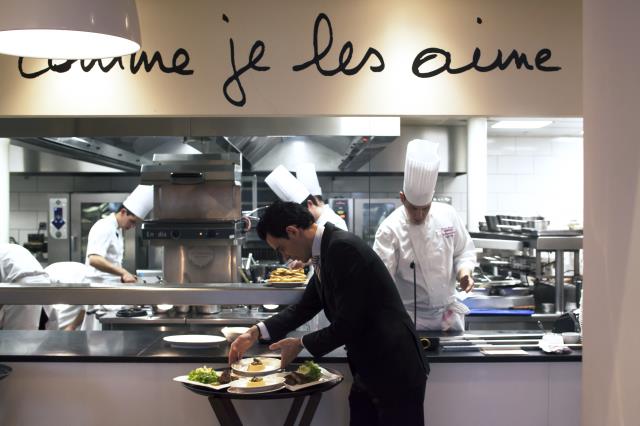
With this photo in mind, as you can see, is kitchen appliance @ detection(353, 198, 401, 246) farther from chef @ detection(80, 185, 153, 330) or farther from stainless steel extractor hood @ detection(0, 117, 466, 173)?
chef @ detection(80, 185, 153, 330)

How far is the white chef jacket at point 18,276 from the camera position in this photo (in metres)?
4.84

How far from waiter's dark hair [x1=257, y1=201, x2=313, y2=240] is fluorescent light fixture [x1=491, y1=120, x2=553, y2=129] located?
206 inches

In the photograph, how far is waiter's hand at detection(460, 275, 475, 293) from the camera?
4.10 m

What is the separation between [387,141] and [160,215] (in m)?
1.93

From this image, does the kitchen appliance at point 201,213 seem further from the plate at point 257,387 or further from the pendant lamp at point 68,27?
the pendant lamp at point 68,27

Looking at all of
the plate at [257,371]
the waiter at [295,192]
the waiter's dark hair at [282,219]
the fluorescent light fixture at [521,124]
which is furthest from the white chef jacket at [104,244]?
the fluorescent light fixture at [521,124]

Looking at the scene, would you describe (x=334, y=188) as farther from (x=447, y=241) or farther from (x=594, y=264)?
(x=594, y=264)

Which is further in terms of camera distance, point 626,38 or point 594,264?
point 594,264

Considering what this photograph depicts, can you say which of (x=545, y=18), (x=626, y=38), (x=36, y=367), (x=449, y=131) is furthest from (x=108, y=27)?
(x=449, y=131)

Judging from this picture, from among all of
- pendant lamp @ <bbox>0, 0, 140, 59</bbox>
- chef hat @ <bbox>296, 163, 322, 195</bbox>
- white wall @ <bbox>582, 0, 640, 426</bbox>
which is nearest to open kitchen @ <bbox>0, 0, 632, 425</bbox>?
pendant lamp @ <bbox>0, 0, 140, 59</bbox>

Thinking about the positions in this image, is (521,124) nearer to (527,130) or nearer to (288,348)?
(527,130)

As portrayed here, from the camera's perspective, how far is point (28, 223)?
28.3 feet

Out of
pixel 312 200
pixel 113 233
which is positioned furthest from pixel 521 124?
pixel 113 233

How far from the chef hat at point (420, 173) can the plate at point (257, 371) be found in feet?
Result: 4.79
